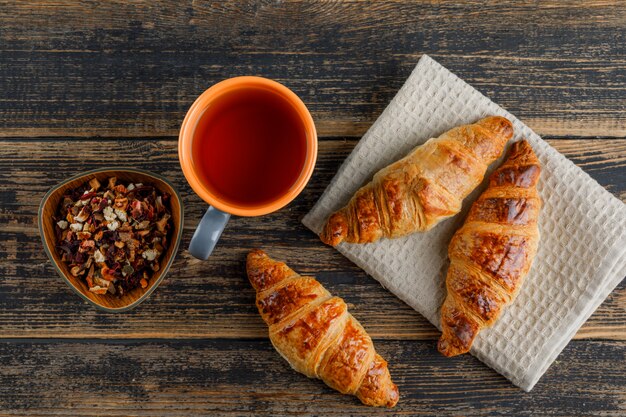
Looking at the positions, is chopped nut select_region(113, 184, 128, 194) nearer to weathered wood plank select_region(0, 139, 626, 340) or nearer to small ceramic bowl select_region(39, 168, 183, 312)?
small ceramic bowl select_region(39, 168, 183, 312)

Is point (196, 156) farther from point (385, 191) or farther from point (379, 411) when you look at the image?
point (379, 411)

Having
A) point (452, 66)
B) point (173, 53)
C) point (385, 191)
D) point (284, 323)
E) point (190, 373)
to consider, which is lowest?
point (190, 373)

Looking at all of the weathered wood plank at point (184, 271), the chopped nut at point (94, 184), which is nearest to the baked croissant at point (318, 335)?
the weathered wood plank at point (184, 271)

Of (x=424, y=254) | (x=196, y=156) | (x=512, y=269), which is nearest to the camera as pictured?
(x=196, y=156)

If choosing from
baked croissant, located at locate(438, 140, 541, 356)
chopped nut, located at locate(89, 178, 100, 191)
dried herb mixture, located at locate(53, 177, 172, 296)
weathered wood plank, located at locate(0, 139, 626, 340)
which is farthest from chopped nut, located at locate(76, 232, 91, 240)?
baked croissant, located at locate(438, 140, 541, 356)

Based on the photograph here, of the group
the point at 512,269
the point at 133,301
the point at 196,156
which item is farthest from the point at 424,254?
the point at 133,301
